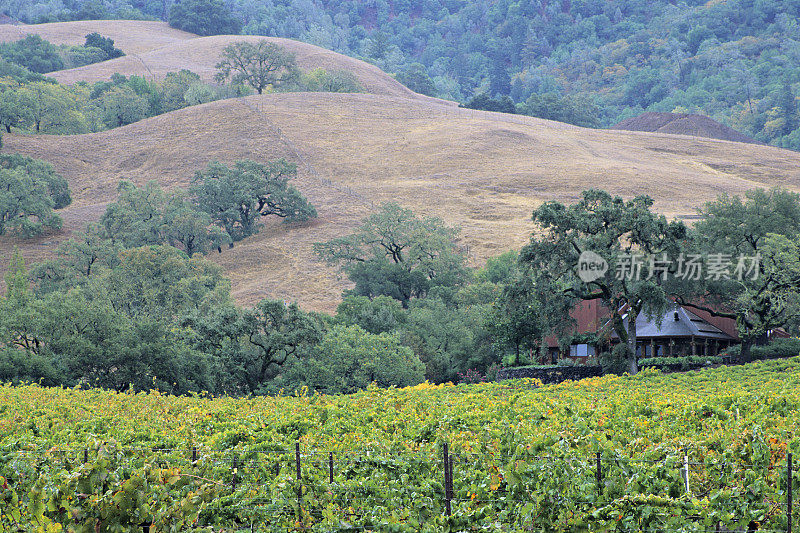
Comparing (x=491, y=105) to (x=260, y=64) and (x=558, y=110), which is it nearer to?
(x=558, y=110)

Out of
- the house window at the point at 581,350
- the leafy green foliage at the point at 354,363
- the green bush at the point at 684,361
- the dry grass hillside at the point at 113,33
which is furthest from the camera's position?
the dry grass hillside at the point at 113,33

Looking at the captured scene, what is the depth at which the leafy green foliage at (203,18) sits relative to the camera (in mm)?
182875

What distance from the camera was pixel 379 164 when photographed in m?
95.2

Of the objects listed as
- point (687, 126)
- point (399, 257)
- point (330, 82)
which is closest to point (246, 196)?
point (399, 257)

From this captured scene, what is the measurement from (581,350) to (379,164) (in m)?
54.4

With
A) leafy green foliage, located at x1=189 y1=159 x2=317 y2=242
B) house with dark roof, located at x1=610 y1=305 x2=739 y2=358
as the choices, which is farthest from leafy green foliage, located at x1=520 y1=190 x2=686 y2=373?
leafy green foliage, located at x1=189 y1=159 x2=317 y2=242

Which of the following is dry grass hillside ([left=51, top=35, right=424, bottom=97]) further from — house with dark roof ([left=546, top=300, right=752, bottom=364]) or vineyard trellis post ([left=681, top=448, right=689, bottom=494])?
vineyard trellis post ([left=681, top=448, right=689, bottom=494])

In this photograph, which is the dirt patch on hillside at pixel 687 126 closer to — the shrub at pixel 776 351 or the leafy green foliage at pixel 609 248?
the shrub at pixel 776 351

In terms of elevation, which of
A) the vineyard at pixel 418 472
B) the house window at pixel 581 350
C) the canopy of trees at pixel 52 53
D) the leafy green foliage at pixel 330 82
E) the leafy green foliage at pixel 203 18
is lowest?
the house window at pixel 581 350

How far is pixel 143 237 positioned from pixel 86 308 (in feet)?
111

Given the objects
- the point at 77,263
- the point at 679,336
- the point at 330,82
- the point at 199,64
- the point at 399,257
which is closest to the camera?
the point at 679,336

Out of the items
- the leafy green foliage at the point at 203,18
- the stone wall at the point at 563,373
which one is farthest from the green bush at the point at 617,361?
the leafy green foliage at the point at 203,18

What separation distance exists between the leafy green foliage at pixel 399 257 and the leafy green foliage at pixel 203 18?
13320 centimetres

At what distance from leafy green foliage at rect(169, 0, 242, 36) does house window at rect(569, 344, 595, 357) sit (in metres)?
158
